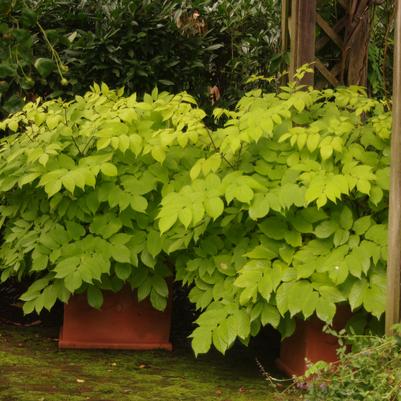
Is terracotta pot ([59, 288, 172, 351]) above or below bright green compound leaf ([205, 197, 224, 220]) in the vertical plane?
below

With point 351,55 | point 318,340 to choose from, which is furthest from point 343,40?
point 318,340

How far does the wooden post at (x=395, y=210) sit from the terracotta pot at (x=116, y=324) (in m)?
1.58

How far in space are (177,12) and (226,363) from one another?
2.72 meters

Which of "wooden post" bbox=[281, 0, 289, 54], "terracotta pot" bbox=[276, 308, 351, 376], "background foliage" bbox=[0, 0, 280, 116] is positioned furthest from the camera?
"background foliage" bbox=[0, 0, 280, 116]

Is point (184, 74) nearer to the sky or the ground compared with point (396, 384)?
nearer to the sky

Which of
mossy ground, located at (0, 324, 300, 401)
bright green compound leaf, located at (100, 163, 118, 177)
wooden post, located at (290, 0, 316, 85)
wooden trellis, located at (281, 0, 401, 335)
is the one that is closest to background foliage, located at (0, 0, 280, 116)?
wooden trellis, located at (281, 0, 401, 335)

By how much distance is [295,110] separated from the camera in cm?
466

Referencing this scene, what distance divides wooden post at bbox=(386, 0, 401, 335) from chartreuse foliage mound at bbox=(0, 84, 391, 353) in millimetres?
200

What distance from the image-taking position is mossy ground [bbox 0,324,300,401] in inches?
170

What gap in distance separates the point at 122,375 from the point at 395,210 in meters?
1.74

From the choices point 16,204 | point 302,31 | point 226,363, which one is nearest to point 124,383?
point 226,363

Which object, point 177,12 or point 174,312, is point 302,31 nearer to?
point 177,12

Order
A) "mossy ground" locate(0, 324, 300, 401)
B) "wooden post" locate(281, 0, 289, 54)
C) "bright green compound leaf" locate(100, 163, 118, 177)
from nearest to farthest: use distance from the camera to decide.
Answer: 1. "mossy ground" locate(0, 324, 300, 401)
2. "bright green compound leaf" locate(100, 163, 118, 177)
3. "wooden post" locate(281, 0, 289, 54)

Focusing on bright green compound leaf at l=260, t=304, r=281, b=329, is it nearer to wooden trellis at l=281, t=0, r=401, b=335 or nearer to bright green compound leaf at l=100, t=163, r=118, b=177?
wooden trellis at l=281, t=0, r=401, b=335
